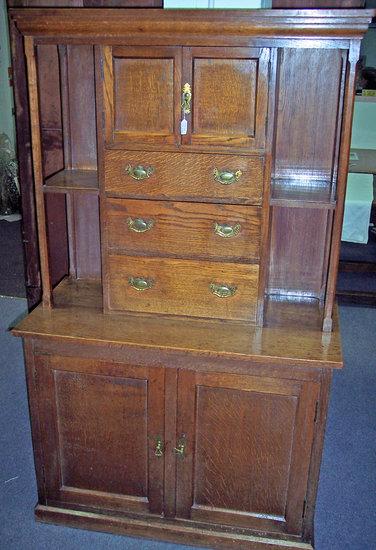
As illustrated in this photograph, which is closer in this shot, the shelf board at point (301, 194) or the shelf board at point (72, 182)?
the shelf board at point (301, 194)

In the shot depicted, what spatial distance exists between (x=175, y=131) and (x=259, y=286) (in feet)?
1.71

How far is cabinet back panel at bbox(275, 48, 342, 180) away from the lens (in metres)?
1.85

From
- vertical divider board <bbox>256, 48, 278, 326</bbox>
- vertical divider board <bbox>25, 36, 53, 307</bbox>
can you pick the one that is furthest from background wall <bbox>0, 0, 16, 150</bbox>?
vertical divider board <bbox>256, 48, 278, 326</bbox>

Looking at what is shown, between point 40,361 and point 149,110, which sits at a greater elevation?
point 149,110

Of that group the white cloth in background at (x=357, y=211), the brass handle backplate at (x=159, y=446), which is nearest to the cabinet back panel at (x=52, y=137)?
the brass handle backplate at (x=159, y=446)

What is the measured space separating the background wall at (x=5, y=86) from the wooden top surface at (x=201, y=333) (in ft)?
14.0

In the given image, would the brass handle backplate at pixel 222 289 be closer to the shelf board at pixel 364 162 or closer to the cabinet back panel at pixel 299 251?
the cabinet back panel at pixel 299 251

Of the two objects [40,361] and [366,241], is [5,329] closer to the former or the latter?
[40,361]

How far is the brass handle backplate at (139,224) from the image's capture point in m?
1.84

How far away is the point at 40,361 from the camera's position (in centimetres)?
191

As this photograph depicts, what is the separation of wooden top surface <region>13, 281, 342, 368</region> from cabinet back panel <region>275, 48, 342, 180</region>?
475 millimetres

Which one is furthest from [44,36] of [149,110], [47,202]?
[47,202]

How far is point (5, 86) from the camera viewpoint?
18.7 feet

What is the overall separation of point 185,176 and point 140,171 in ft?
0.43
